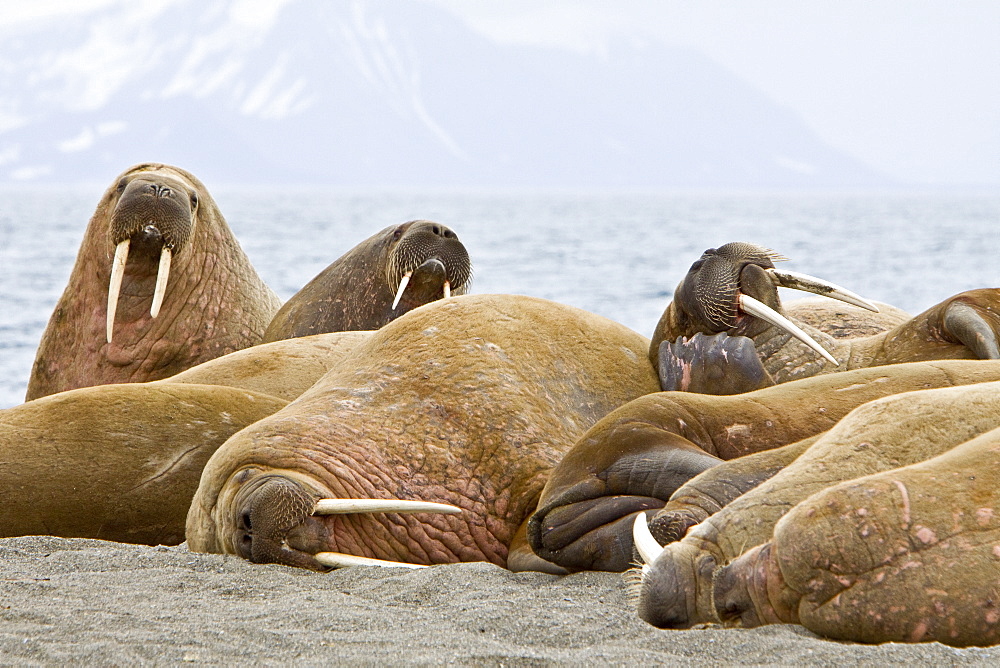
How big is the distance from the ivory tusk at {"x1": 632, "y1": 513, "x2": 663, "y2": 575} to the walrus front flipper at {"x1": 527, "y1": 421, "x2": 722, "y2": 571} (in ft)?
1.21

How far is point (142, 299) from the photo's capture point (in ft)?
21.4

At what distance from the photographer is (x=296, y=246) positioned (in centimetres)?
3703

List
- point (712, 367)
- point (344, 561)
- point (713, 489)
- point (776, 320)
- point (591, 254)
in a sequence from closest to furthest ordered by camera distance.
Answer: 1. point (713, 489)
2. point (344, 561)
3. point (712, 367)
4. point (776, 320)
5. point (591, 254)

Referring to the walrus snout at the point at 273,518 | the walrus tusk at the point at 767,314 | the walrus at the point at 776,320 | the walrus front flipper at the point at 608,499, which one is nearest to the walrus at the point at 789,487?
the walrus front flipper at the point at 608,499

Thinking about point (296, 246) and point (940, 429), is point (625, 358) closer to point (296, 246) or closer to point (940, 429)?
point (940, 429)

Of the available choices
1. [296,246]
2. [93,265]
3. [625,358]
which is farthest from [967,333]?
[296,246]

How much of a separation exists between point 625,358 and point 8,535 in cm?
217

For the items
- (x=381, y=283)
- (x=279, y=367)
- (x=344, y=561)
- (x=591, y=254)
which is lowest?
(x=591, y=254)

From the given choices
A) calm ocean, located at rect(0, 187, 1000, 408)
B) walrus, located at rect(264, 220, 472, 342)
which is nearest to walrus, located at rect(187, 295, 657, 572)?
walrus, located at rect(264, 220, 472, 342)

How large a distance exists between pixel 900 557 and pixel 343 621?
1.25 meters

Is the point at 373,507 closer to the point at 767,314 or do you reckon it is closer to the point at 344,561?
the point at 344,561

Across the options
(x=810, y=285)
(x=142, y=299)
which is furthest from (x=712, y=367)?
(x=142, y=299)

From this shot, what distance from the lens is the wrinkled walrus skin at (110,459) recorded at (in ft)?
13.7

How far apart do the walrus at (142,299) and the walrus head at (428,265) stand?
103 cm
